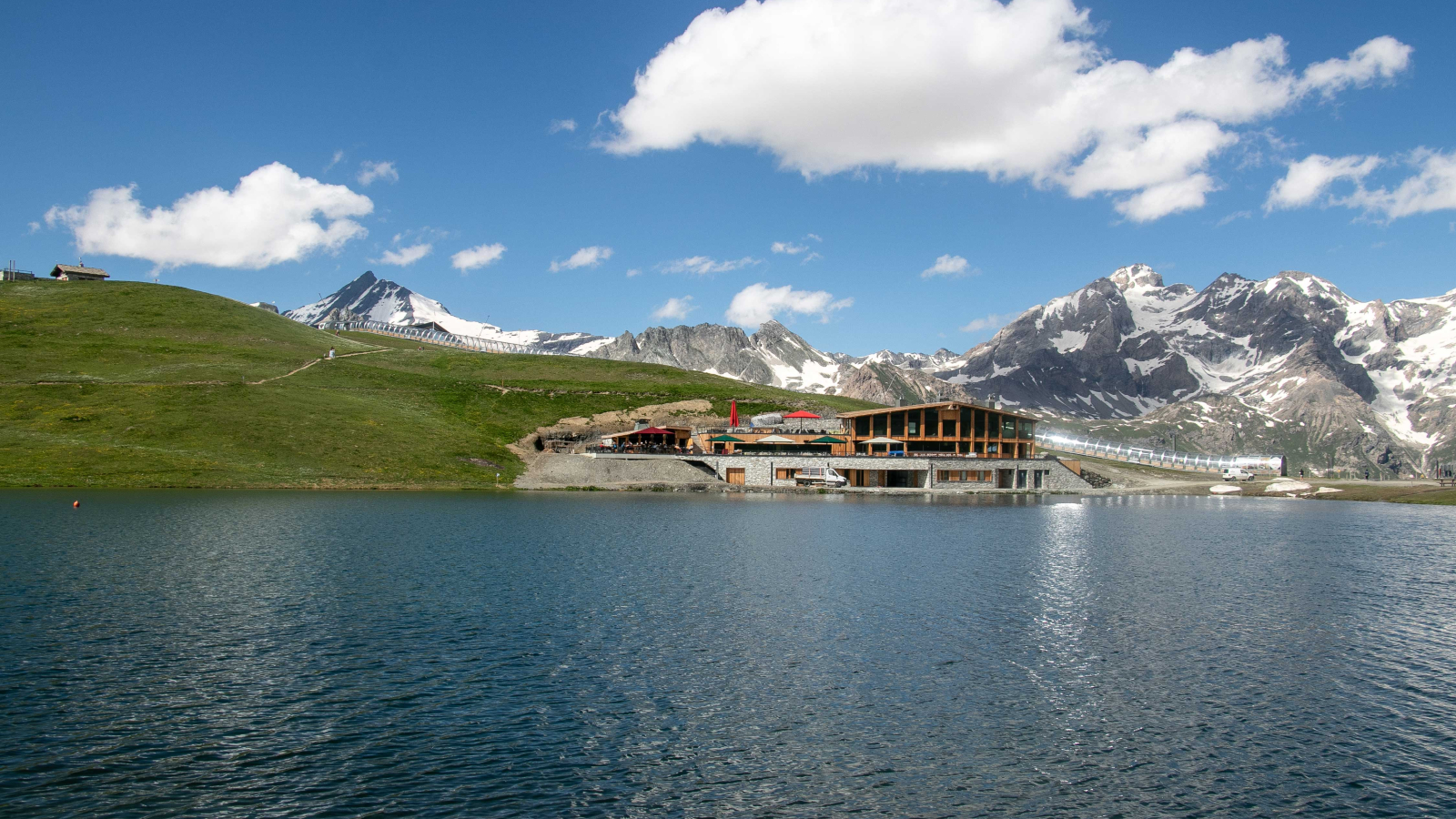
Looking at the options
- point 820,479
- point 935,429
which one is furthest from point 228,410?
point 935,429

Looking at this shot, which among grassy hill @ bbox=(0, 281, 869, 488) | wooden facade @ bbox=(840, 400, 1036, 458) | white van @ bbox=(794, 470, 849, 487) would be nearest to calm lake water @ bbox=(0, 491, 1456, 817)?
grassy hill @ bbox=(0, 281, 869, 488)

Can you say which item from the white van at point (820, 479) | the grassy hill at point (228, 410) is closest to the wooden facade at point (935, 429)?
the white van at point (820, 479)

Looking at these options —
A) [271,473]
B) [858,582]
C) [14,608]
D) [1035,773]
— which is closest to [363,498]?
[271,473]

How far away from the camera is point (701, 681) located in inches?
1278

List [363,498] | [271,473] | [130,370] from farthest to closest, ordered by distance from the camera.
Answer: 1. [130,370]
2. [271,473]
3. [363,498]

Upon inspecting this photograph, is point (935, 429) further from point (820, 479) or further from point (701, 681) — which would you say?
point (701, 681)

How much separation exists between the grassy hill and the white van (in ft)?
163

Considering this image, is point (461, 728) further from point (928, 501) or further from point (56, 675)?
point (928, 501)

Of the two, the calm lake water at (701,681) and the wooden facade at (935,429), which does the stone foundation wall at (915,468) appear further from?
the calm lake water at (701,681)

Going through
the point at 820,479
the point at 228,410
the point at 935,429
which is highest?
the point at 935,429

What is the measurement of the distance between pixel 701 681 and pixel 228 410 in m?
134

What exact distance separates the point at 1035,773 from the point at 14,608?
1826 inches

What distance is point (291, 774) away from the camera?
23000 mm

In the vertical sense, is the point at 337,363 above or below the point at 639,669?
above
